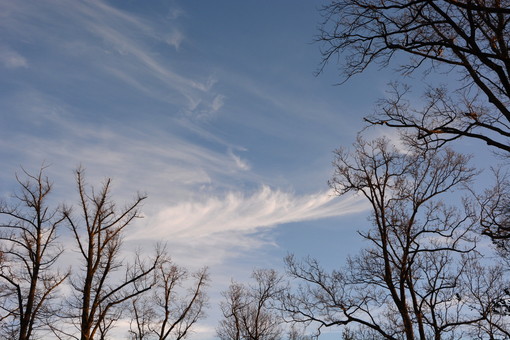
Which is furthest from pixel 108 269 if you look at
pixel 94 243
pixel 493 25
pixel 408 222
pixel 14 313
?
pixel 493 25

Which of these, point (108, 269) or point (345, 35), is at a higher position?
point (345, 35)

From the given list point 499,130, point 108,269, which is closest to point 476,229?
point 499,130

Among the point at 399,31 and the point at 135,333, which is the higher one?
the point at 399,31

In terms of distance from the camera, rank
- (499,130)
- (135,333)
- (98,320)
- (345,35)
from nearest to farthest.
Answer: (499,130)
(345,35)
(98,320)
(135,333)

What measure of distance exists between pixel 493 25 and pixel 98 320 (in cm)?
1458

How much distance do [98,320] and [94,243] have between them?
2.90m

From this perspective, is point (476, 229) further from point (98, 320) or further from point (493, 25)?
point (98, 320)

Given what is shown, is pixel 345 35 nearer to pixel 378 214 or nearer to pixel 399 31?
pixel 399 31

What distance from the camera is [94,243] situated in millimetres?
15516

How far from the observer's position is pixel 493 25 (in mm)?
7289

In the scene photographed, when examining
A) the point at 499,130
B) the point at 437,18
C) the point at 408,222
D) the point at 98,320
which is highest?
the point at 437,18

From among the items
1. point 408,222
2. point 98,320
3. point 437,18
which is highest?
point 437,18

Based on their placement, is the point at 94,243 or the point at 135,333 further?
the point at 135,333

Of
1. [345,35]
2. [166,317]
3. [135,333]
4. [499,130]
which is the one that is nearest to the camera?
[499,130]
